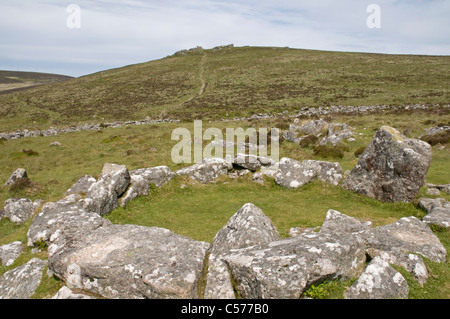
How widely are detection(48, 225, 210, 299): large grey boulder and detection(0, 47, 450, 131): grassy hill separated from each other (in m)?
47.3

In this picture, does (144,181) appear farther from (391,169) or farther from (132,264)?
(391,169)

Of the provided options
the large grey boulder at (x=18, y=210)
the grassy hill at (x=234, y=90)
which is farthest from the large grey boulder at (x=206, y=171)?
the grassy hill at (x=234, y=90)

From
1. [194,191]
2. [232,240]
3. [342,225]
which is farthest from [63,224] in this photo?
[342,225]

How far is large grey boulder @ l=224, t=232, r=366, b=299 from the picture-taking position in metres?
6.71

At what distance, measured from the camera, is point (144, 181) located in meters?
16.4

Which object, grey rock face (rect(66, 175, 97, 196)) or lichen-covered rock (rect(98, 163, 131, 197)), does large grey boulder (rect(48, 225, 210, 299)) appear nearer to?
lichen-covered rock (rect(98, 163, 131, 197))

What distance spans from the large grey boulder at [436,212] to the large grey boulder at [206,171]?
10.7 meters

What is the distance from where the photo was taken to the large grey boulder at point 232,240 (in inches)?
284

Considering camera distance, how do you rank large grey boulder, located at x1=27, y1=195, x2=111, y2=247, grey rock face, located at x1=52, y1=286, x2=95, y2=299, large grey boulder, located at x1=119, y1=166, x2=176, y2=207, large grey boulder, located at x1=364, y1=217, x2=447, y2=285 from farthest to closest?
large grey boulder, located at x1=119, y1=166, x2=176, y2=207, large grey boulder, located at x1=27, y1=195, x2=111, y2=247, large grey boulder, located at x1=364, y1=217, x2=447, y2=285, grey rock face, located at x1=52, y1=286, x2=95, y2=299

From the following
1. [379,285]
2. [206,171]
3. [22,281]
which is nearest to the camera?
[379,285]

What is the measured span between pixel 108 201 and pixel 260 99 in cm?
5899

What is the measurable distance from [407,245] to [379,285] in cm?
284

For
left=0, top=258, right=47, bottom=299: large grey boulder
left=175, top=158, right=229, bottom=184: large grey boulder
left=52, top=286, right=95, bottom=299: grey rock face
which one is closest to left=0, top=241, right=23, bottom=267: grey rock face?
left=0, top=258, right=47, bottom=299: large grey boulder
